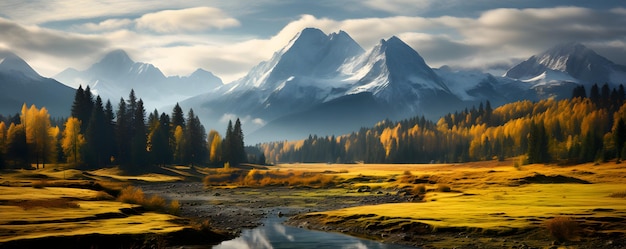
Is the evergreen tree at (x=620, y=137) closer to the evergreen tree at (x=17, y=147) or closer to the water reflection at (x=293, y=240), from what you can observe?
the water reflection at (x=293, y=240)

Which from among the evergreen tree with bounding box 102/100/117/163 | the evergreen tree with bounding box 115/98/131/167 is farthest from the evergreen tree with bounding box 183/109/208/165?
the evergreen tree with bounding box 102/100/117/163

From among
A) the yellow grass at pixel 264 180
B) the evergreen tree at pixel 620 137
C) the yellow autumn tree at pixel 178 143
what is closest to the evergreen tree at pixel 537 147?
the evergreen tree at pixel 620 137

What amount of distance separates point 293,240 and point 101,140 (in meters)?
102

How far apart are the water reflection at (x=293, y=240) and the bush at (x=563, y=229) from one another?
10077mm

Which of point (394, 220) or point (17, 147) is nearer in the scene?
point (394, 220)

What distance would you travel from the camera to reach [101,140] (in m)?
130

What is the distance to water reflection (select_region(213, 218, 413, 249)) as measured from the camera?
1491 inches

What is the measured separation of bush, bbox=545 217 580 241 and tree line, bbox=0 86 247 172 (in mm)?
97319

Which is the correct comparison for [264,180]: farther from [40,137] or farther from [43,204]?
[43,204]

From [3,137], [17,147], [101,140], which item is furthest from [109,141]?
[3,137]

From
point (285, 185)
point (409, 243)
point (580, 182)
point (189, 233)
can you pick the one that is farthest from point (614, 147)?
point (189, 233)

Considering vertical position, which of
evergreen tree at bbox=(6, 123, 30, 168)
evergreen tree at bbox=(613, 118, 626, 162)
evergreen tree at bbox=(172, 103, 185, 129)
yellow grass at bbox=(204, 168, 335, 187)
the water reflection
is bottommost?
the water reflection

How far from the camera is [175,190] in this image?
3792 inches

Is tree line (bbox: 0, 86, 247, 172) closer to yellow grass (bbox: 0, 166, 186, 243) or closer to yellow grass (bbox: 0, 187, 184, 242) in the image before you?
yellow grass (bbox: 0, 166, 186, 243)
